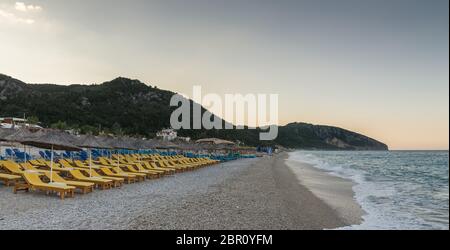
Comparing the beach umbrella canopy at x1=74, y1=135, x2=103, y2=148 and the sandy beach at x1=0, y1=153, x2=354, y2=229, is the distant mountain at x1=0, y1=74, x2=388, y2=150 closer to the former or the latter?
the beach umbrella canopy at x1=74, y1=135, x2=103, y2=148

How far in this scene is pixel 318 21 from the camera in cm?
1373

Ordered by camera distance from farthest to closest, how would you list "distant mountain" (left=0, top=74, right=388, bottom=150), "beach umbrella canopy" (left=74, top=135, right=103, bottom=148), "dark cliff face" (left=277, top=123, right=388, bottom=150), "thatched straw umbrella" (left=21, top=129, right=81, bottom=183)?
1. "dark cliff face" (left=277, top=123, right=388, bottom=150)
2. "distant mountain" (left=0, top=74, right=388, bottom=150)
3. "beach umbrella canopy" (left=74, top=135, right=103, bottom=148)
4. "thatched straw umbrella" (left=21, top=129, right=81, bottom=183)

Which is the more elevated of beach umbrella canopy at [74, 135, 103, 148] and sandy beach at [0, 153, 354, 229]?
beach umbrella canopy at [74, 135, 103, 148]

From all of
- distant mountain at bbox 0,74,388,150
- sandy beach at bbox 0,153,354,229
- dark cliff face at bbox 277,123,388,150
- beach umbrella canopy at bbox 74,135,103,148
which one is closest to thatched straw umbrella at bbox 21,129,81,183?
sandy beach at bbox 0,153,354,229

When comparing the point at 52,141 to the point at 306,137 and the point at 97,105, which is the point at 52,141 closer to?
the point at 97,105

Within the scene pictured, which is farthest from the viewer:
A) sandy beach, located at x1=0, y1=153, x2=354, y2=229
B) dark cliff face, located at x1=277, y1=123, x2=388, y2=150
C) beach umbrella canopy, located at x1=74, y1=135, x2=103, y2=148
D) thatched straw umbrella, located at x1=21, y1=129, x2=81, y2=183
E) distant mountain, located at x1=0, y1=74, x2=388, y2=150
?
dark cliff face, located at x1=277, y1=123, x2=388, y2=150

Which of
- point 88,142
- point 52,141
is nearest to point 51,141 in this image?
point 52,141

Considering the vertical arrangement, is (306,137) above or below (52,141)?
above

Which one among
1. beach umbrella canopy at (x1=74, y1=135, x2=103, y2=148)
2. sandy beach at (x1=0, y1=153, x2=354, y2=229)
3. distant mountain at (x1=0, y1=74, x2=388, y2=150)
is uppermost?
distant mountain at (x1=0, y1=74, x2=388, y2=150)

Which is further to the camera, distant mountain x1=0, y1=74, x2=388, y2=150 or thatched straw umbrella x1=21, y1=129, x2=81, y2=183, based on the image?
distant mountain x1=0, y1=74, x2=388, y2=150

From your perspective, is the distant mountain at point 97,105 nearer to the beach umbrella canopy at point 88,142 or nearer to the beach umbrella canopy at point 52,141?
the beach umbrella canopy at point 88,142
